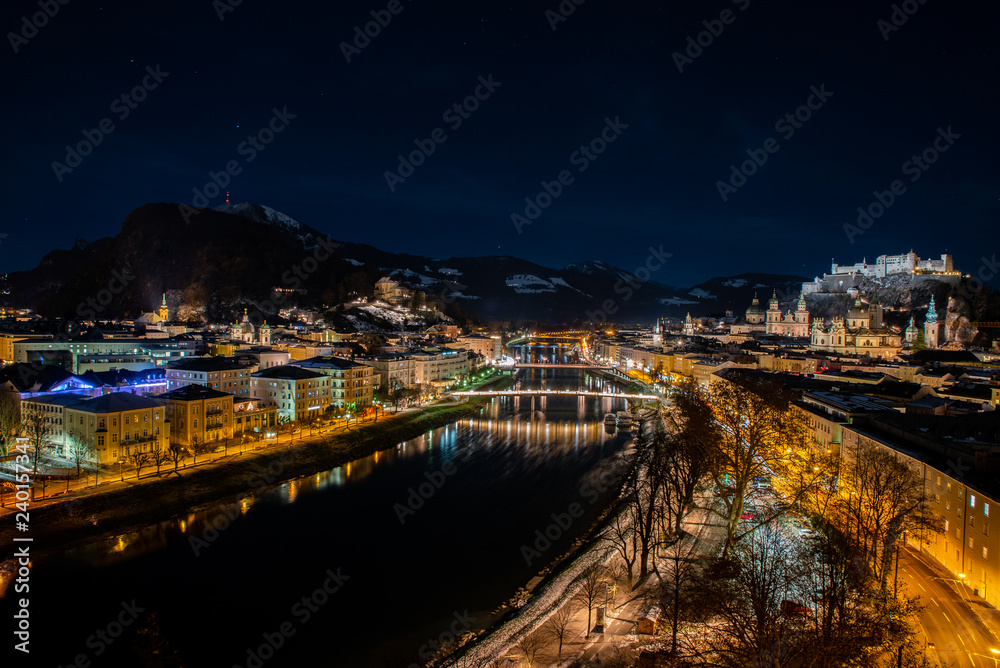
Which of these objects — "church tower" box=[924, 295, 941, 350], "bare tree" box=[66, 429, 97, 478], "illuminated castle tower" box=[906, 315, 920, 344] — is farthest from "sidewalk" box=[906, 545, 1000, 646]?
"illuminated castle tower" box=[906, 315, 920, 344]

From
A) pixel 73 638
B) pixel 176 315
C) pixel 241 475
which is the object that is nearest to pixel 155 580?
pixel 73 638

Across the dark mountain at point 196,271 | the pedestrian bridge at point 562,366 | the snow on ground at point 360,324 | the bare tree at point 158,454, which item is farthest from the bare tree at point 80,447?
the dark mountain at point 196,271

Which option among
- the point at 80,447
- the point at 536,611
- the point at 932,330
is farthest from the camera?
the point at 932,330

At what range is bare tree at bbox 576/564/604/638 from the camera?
7.12 m

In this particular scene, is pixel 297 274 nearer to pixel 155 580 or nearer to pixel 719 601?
pixel 155 580

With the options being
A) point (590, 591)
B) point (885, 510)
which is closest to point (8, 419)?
point (590, 591)

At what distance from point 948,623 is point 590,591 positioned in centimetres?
379

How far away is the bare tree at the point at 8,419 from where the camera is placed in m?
12.9

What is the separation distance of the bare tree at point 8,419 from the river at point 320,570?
531 centimetres

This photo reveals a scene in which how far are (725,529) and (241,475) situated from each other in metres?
10.2

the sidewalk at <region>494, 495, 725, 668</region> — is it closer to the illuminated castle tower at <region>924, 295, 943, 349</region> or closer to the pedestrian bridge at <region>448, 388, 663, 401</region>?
the pedestrian bridge at <region>448, 388, 663, 401</region>

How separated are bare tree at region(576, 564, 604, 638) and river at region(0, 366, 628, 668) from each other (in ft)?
3.86

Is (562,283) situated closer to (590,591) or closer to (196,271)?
(196,271)

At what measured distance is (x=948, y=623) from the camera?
6148 mm
